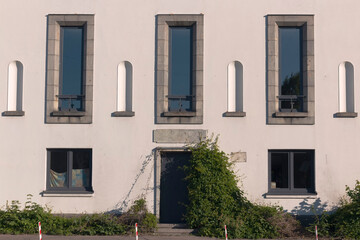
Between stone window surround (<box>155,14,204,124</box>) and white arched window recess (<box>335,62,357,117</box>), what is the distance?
4.70 meters

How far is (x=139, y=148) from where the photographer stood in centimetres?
1628

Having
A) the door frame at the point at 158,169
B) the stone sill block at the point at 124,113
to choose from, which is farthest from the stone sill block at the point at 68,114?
the door frame at the point at 158,169

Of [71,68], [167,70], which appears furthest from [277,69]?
[71,68]

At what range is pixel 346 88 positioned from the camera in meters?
16.5

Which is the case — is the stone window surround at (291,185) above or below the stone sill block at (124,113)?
below

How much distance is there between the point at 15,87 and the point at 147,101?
456 centimetres

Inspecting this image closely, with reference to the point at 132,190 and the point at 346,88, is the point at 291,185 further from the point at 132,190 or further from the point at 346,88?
the point at 132,190

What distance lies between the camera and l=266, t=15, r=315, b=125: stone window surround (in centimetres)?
1623

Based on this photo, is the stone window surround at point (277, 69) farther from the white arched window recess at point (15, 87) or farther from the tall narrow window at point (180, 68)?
the white arched window recess at point (15, 87)

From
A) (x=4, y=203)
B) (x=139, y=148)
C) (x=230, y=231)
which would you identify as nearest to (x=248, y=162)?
(x=230, y=231)

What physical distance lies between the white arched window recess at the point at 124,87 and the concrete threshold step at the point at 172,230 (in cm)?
397

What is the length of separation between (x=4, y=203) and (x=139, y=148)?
Result: 482 centimetres

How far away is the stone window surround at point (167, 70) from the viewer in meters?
16.3

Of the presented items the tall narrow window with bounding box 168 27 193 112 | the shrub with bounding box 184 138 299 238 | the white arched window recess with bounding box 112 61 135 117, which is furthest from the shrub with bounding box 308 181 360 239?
the white arched window recess with bounding box 112 61 135 117
